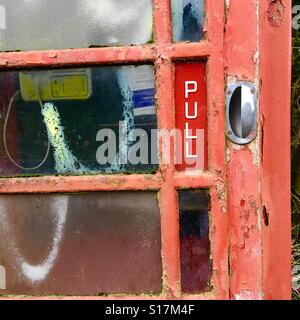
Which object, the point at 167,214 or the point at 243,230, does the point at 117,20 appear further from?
the point at 243,230

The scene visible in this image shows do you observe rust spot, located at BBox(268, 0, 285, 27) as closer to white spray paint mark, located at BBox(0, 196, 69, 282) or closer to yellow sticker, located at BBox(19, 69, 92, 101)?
yellow sticker, located at BBox(19, 69, 92, 101)

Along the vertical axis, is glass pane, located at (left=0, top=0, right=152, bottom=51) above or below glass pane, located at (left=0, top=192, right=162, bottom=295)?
above

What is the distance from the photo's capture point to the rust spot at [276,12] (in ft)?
4.38

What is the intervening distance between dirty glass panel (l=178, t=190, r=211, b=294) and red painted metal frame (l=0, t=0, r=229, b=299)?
0.06 feet

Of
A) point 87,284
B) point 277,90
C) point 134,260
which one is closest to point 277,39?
point 277,90

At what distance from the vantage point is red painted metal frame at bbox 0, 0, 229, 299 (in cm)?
131

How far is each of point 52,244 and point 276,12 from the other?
34.5 inches

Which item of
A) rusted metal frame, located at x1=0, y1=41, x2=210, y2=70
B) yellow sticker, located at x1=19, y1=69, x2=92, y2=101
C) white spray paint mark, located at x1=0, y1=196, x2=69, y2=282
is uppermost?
rusted metal frame, located at x1=0, y1=41, x2=210, y2=70

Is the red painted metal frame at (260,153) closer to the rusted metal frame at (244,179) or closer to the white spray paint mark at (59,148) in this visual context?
the rusted metal frame at (244,179)

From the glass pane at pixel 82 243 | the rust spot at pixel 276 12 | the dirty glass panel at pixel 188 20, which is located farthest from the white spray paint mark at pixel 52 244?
the rust spot at pixel 276 12

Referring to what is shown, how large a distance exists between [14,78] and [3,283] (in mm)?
576

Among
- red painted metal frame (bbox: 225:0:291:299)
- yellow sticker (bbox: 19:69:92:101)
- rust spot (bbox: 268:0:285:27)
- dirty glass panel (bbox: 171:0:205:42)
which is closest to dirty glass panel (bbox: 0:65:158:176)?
yellow sticker (bbox: 19:69:92:101)

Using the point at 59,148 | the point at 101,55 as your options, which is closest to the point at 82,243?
the point at 59,148

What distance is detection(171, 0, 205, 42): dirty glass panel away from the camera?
1.32m
